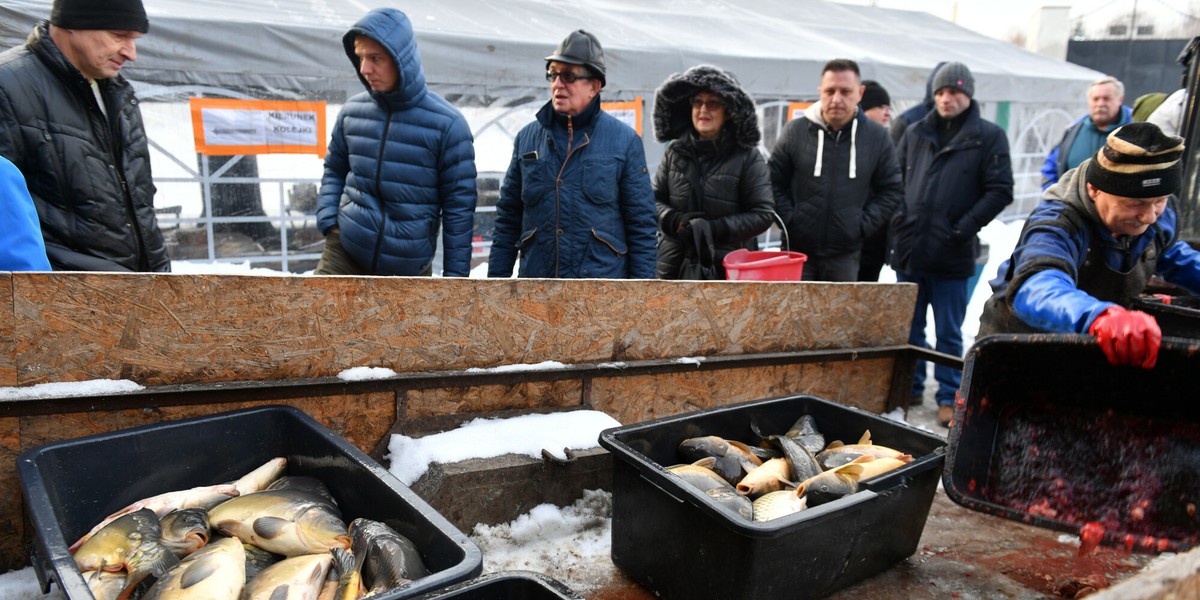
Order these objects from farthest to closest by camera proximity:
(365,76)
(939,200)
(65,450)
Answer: (939,200) < (365,76) < (65,450)

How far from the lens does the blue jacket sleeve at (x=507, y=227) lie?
14.1ft

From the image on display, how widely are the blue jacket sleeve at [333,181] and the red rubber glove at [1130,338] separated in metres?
3.60

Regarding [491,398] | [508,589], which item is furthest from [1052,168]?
[508,589]

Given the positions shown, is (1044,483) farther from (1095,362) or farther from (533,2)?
(533,2)

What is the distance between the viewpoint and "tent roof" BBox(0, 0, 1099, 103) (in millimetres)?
6273

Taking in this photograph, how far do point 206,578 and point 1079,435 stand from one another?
9.28ft

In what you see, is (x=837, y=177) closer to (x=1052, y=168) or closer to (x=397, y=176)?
(x=1052, y=168)

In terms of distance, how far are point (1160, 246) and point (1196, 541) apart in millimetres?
1794

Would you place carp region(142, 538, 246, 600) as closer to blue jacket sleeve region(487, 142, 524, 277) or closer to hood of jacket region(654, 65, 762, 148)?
blue jacket sleeve region(487, 142, 524, 277)

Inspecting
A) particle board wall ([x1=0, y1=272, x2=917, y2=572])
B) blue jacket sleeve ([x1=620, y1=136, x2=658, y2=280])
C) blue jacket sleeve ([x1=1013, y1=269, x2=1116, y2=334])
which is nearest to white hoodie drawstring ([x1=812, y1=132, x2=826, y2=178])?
blue jacket sleeve ([x1=620, y1=136, x2=658, y2=280])

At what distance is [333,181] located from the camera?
4.16 meters

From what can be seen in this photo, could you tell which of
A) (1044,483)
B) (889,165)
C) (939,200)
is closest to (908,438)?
(1044,483)

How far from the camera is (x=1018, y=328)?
11.4 feet

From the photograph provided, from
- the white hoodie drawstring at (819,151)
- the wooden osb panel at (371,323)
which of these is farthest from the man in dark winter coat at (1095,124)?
the wooden osb panel at (371,323)
